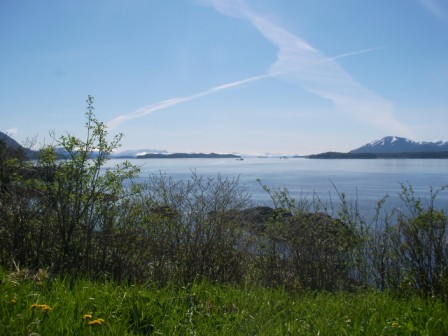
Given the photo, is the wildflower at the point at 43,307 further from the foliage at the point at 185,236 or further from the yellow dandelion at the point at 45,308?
the foliage at the point at 185,236

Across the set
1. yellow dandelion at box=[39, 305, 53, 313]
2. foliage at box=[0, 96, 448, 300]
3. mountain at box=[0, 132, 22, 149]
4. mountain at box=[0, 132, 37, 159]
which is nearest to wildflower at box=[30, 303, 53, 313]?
yellow dandelion at box=[39, 305, 53, 313]

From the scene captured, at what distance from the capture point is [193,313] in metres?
4.27

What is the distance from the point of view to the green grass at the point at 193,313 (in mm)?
3699

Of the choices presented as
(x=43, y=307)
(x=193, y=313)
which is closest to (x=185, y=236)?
(x=193, y=313)

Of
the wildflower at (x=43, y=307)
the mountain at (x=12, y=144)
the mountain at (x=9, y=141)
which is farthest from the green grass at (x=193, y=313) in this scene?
the mountain at (x=9, y=141)

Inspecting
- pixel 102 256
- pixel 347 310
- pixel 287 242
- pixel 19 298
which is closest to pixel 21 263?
pixel 102 256

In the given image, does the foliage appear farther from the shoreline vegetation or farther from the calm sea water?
the calm sea water

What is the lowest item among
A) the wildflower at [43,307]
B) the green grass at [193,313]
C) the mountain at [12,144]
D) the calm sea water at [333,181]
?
the calm sea water at [333,181]

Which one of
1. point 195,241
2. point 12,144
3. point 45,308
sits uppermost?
point 12,144

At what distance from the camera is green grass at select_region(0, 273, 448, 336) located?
3.70 meters

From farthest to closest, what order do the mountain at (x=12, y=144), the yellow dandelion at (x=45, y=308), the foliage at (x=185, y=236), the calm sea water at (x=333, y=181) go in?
the calm sea water at (x=333, y=181) → the mountain at (x=12, y=144) → the foliage at (x=185, y=236) → the yellow dandelion at (x=45, y=308)

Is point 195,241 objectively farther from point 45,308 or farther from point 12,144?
point 12,144

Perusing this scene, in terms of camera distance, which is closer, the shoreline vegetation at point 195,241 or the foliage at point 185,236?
the shoreline vegetation at point 195,241

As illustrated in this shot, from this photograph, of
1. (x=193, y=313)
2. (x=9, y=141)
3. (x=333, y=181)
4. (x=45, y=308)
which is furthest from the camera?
(x=333, y=181)
